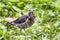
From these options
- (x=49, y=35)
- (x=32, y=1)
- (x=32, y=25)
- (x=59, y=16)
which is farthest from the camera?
(x=32, y=1)

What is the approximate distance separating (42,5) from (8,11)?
891mm

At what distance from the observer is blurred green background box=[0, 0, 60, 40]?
20.2ft

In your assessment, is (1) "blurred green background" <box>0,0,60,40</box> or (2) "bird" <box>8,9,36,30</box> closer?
(1) "blurred green background" <box>0,0,60,40</box>

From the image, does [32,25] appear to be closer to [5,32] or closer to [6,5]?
[5,32]

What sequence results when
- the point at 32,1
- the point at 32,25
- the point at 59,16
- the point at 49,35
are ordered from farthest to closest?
the point at 32,1
the point at 59,16
the point at 32,25
the point at 49,35

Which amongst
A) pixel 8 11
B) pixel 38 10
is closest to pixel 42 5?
pixel 38 10

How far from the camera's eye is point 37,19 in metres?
6.96

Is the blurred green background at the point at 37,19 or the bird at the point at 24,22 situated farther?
the bird at the point at 24,22

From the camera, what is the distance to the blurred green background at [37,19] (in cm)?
615

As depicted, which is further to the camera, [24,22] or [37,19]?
[37,19]

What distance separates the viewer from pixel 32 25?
6602 millimetres

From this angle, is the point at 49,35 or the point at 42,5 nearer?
the point at 49,35

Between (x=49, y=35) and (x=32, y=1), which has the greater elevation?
(x=32, y=1)

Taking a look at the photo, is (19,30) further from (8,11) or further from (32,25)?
(8,11)
